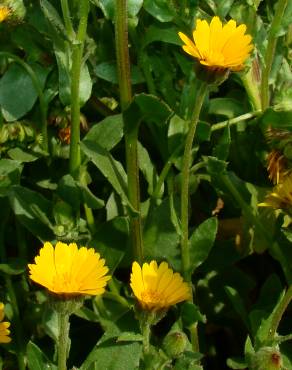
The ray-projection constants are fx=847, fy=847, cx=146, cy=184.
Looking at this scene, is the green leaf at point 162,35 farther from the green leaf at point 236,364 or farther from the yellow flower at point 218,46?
the green leaf at point 236,364

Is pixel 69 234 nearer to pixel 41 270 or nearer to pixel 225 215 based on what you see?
pixel 41 270

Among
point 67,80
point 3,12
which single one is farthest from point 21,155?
point 3,12

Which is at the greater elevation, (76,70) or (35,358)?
(76,70)

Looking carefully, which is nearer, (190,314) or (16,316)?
(190,314)

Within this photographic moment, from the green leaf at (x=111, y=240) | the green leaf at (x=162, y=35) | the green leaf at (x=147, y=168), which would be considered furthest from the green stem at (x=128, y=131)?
the green leaf at (x=162, y=35)

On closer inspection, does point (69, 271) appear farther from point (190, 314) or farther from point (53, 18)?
point (53, 18)

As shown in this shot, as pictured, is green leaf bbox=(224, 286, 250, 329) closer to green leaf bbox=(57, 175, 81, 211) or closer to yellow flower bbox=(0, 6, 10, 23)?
green leaf bbox=(57, 175, 81, 211)
